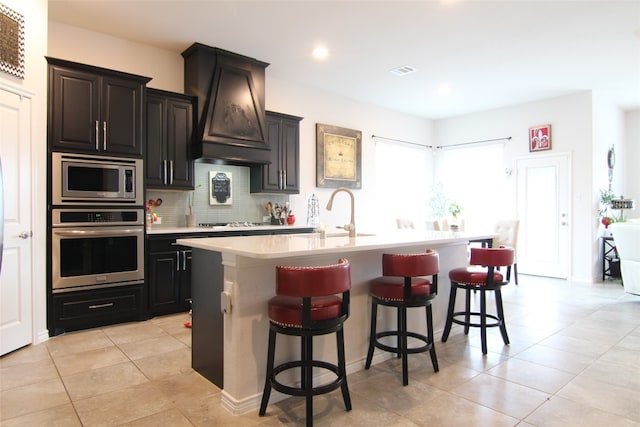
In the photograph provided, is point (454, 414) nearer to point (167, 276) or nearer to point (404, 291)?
point (404, 291)

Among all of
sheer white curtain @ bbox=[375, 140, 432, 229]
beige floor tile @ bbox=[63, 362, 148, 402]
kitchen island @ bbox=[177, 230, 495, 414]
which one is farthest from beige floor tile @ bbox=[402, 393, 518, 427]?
sheer white curtain @ bbox=[375, 140, 432, 229]

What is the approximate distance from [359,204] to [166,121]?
3.55 meters

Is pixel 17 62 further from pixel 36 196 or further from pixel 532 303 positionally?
pixel 532 303

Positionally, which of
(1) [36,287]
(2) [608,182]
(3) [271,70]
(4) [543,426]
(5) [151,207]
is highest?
(3) [271,70]

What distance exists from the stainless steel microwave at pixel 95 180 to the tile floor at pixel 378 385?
1228 millimetres

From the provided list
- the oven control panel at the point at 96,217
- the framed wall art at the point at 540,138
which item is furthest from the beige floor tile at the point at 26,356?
the framed wall art at the point at 540,138

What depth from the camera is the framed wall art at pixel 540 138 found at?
21.0 ft

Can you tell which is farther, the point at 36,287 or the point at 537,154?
the point at 537,154

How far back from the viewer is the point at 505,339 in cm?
322

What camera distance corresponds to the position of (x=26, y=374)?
8.58 feet

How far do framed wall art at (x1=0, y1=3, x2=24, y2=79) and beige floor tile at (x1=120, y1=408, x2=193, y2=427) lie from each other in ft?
9.13

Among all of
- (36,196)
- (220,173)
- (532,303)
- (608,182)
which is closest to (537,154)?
(608,182)

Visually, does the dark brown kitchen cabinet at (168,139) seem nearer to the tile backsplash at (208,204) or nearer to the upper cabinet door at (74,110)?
the tile backsplash at (208,204)

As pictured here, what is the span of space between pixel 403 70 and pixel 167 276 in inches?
154
